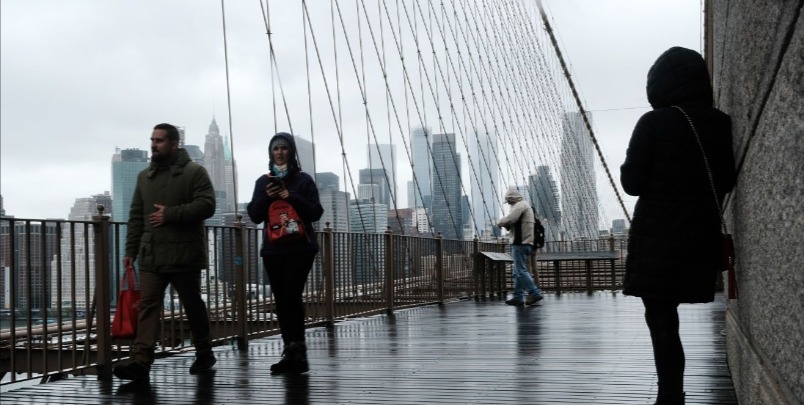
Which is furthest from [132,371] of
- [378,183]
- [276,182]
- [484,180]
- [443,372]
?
[484,180]

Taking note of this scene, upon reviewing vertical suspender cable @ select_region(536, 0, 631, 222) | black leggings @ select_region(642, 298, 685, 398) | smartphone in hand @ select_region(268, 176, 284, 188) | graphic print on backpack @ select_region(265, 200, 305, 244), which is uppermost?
vertical suspender cable @ select_region(536, 0, 631, 222)

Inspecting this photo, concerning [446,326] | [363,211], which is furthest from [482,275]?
[446,326]

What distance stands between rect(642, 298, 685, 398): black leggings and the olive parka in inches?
94.5

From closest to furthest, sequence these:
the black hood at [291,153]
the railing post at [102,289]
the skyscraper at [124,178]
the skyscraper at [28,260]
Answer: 1. the skyscraper at [28,260]
2. the black hood at [291,153]
3. the railing post at [102,289]
4. the skyscraper at [124,178]

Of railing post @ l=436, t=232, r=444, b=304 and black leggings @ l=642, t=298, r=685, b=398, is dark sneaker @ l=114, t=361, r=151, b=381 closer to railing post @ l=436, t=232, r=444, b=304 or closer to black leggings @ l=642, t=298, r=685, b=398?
black leggings @ l=642, t=298, r=685, b=398

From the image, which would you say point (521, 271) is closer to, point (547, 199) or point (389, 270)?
point (389, 270)

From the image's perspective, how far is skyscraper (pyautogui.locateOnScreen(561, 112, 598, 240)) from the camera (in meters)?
33.9

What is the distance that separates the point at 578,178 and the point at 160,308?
33992mm

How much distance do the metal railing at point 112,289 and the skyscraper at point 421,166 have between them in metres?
7.64

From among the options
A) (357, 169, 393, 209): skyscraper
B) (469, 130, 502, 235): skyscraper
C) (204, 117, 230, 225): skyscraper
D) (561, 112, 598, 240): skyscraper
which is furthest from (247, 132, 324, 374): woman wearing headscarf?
(561, 112, 598, 240): skyscraper

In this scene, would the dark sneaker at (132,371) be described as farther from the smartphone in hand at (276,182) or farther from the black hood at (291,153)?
the black hood at (291,153)

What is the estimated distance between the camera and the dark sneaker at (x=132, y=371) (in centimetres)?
420

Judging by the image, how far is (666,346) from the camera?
9.34 ft

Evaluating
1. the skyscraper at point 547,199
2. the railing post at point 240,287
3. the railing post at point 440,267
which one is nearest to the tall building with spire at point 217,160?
the railing post at point 440,267
